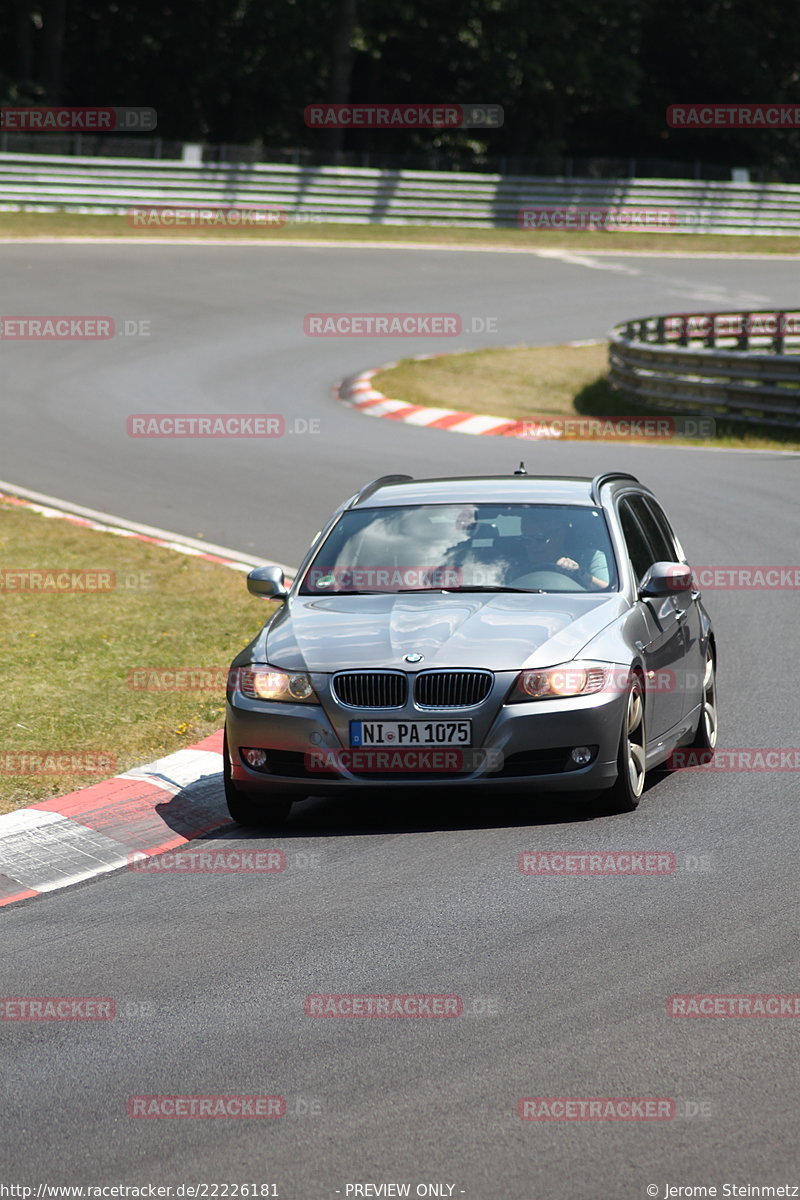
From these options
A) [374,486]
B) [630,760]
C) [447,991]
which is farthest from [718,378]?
[447,991]

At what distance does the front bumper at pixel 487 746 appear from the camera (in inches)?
305

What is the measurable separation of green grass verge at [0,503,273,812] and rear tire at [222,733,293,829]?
961mm

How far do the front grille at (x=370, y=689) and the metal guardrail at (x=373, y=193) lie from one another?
121 ft

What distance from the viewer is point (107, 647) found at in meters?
11.7

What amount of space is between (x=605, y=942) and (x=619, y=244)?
43.4m

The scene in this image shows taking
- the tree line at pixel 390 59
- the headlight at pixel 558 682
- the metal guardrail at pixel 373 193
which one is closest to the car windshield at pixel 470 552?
the headlight at pixel 558 682

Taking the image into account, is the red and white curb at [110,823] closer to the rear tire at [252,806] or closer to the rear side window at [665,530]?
the rear tire at [252,806]

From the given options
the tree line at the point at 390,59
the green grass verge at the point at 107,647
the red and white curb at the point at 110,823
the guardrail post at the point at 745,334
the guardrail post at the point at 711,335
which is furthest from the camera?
the tree line at the point at 390,59

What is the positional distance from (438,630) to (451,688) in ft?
1.21

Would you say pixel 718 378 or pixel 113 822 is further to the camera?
pixel 718 378

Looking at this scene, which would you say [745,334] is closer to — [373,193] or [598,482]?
[598,482]

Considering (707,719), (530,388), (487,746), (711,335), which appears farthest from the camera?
(530,388)

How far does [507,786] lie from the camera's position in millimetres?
7809

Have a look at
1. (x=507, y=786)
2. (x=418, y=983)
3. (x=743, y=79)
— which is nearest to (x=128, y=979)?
(x=418, y=983)
